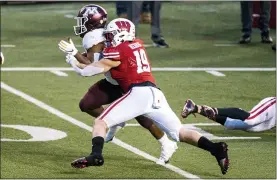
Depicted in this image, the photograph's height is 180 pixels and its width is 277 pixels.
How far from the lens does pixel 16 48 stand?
20.0m

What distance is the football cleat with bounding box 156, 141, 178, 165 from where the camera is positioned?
38.2 ft

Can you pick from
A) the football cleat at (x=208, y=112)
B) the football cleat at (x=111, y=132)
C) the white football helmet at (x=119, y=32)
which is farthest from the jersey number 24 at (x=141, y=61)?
the football cleat at (x=111, y=132)

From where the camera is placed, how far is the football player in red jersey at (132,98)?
10734 mm

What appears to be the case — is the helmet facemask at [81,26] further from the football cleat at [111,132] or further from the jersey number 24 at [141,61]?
the football cleat at [111,132]

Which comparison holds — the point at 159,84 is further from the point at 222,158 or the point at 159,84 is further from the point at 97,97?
the point at 222,158

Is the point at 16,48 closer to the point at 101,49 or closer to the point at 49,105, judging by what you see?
the point at 49,105

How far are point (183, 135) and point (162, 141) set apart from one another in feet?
3.05

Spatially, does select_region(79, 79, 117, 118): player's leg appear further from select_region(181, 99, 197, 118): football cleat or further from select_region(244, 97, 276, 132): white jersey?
select_region(244, 97, 276, 132): white jersey

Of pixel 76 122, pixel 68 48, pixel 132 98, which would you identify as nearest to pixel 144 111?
pixel 132 98

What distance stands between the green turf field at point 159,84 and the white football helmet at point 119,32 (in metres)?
1.35

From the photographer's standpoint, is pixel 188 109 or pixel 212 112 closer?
pixel 188 109

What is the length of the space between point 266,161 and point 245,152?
471mm

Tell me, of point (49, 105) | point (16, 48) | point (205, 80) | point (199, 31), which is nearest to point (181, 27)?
point (199, 31)

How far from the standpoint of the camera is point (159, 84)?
1659 cm
